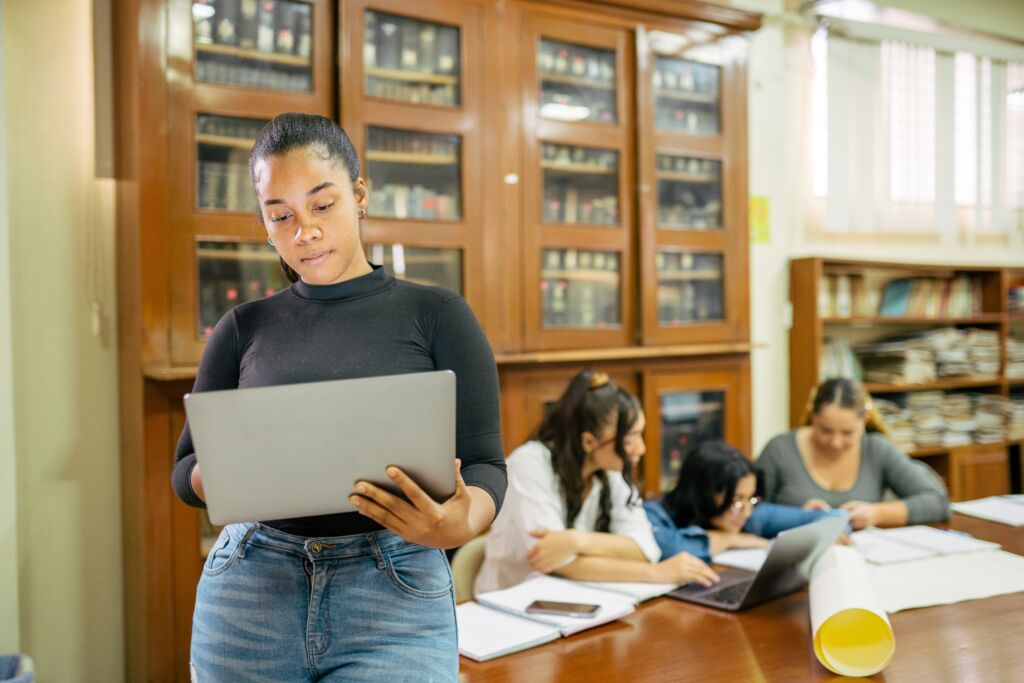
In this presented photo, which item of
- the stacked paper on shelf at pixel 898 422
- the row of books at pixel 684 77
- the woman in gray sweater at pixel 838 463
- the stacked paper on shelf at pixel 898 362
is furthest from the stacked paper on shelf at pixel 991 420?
the row of books at pixel 684 77

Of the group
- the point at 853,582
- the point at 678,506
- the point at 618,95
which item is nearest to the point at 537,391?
the point at 678,506

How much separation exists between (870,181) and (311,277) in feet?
13.6

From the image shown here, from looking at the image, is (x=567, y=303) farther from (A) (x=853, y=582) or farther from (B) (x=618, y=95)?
(A) (x=853, y=582)

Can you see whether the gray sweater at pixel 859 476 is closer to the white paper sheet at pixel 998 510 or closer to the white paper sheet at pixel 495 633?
the white paper sheet at pixel 998 510

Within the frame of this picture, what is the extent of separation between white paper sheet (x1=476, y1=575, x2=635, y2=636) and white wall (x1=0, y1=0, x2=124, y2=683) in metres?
1.61

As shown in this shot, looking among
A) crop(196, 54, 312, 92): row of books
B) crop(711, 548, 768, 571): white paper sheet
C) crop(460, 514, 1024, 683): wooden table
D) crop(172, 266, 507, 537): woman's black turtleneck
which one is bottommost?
crop(711, 548, 768, 571): white paper sheet

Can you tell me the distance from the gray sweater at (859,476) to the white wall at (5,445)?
7.55 feet

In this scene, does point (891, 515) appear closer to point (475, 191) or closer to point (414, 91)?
point (475, 191)

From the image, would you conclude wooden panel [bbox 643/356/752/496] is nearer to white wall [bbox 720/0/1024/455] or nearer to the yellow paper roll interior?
white wall [bbox 720/0/1024/455]

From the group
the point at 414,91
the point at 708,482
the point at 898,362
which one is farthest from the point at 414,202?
the point at 898,362

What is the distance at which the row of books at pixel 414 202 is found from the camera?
299 cm

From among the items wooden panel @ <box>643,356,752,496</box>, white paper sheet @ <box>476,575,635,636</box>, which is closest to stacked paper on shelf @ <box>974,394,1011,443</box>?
wooden panel @ <box>643,356,752,496</box>

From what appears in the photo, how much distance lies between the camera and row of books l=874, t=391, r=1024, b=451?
4.31 m

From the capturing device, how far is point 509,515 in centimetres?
216
